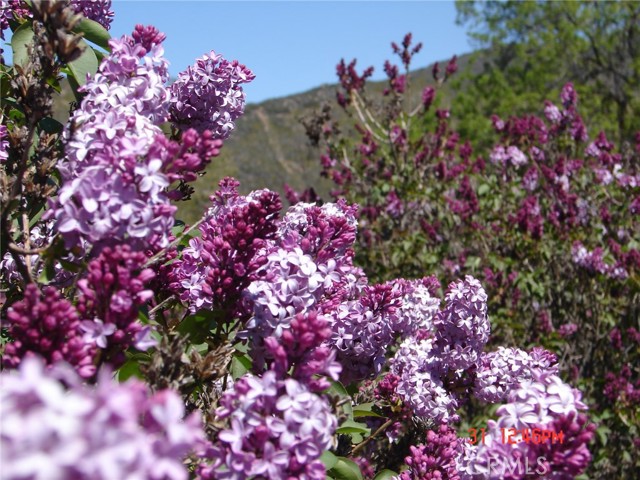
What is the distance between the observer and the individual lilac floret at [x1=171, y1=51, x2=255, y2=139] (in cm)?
227

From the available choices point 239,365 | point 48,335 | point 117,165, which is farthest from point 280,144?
point 48,335

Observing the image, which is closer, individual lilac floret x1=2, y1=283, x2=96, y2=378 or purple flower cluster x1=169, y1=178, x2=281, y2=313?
individual lilac floret x1=2, y1=283, x2=96, y2=378

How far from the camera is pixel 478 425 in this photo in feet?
16.4

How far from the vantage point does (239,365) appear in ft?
6.48

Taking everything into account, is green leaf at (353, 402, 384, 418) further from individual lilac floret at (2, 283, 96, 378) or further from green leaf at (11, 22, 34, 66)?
green leaf at (11, 22, 34, 66)

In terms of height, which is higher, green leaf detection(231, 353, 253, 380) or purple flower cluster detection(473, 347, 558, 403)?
green leaf detection(231, 353, 253, 380)

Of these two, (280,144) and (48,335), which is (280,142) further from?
(48,335)

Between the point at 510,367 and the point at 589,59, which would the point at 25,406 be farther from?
the point at 589,59

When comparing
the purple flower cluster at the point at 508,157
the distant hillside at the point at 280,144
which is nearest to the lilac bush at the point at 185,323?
the purple flower cluster at the point at 508,157

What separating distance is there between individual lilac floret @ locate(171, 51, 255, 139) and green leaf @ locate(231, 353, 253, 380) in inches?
33.3

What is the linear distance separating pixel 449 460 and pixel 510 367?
640 mm

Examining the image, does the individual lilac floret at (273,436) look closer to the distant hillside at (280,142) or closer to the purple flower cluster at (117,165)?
the purple flower cluster at (117,165)

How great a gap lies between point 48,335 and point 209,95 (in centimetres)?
129

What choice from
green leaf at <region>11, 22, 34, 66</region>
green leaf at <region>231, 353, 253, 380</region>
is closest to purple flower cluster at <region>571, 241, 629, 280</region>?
green leaf at <region>231, 353, 253, 380</region>
